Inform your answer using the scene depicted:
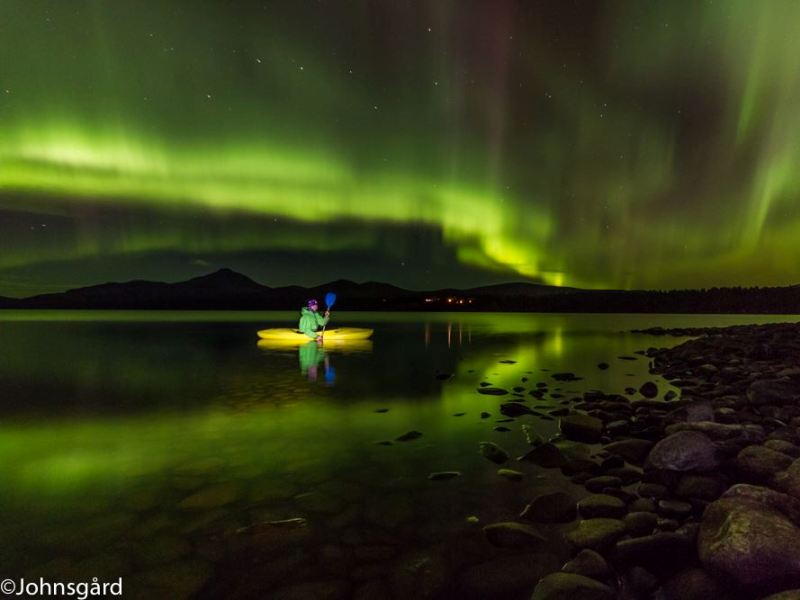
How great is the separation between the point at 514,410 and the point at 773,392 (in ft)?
20.7

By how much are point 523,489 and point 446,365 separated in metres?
16.7

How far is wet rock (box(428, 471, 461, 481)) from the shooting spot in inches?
271

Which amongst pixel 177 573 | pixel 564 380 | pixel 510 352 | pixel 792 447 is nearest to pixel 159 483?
pixel 177 573

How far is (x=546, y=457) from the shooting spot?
290 inches

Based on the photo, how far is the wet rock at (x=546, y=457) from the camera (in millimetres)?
7184

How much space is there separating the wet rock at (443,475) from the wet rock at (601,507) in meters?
2.11

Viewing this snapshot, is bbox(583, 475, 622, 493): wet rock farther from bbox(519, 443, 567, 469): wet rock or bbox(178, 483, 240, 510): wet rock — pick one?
bbox(178, 483, 240, 510): wet rock

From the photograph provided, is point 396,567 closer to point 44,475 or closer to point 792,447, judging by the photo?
point 792,447

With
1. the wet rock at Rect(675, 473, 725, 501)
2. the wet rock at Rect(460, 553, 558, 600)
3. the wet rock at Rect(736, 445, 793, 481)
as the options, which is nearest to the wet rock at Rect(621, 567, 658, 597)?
the wet rock at Rect(460, 553, 558, 600)

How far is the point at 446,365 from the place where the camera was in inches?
906

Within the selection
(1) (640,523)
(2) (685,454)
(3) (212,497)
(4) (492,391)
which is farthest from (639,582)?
(4) (492,391)

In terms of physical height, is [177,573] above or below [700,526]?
below

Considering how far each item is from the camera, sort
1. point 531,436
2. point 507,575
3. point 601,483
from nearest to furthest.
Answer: point 507,575
point 601,483
point 531,436

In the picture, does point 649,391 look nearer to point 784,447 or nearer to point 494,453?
point 784,447
